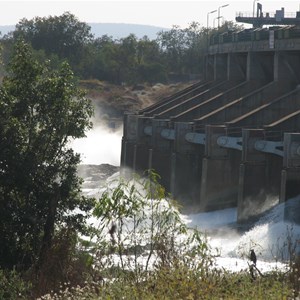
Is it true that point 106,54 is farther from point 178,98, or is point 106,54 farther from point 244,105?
point 244,105

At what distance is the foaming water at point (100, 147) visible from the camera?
227 ft

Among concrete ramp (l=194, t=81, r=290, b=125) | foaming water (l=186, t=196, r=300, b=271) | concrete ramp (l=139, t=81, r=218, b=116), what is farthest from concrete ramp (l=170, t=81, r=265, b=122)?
foaming water (l=186, t=196, r=300, b=271)

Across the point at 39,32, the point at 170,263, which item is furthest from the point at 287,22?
the point at 170,263

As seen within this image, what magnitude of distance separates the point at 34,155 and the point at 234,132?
2023cm

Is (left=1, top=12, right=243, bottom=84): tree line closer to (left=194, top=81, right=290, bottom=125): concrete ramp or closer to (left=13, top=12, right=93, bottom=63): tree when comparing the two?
(left=13, top=12, right=93, bottom=63): tree

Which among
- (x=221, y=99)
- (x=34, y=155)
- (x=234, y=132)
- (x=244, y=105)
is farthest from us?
(x=221, y=99)

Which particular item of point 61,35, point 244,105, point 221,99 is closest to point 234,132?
point 244,105

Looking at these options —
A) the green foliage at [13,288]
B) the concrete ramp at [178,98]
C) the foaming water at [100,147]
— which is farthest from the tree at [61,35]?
the green foliage at [13,288]

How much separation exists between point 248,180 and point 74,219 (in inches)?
644

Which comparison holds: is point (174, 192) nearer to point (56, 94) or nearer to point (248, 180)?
point (248, 180)

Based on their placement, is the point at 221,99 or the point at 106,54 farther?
the point at 106,54

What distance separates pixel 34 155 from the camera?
21.9m

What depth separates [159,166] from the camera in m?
49.3

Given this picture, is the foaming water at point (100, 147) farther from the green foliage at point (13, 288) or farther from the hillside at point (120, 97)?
the green foliage at point (13, 288)
